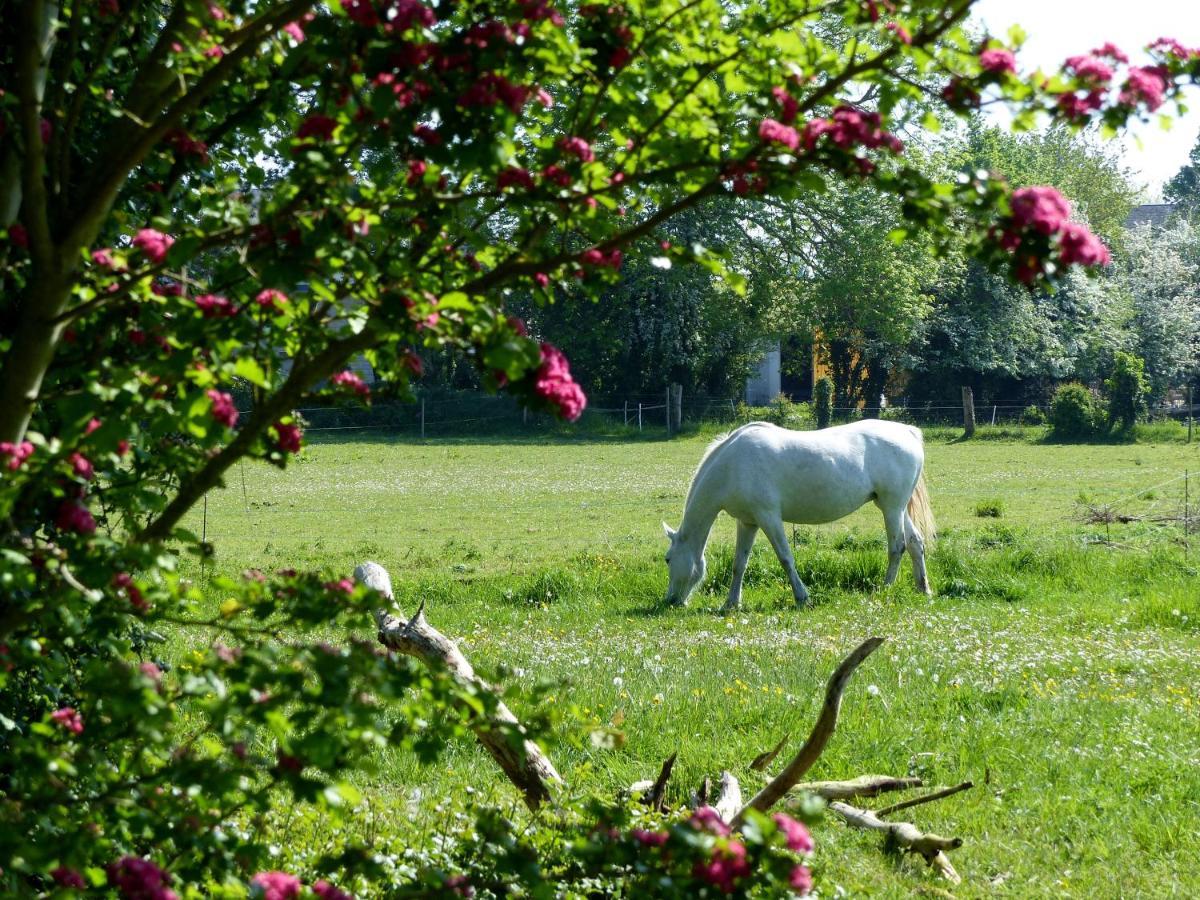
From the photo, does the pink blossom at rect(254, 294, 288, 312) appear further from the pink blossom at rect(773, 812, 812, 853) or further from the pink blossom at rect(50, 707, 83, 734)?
the pink blossom at rect(773, 812, 812, 853)

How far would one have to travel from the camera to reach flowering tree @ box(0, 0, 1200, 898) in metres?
2.81

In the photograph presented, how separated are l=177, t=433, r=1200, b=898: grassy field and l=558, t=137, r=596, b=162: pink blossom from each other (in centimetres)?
138

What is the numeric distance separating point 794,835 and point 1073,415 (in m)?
46.1

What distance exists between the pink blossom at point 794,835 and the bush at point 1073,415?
45653 millimetres

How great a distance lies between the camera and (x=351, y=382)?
361 centimetres

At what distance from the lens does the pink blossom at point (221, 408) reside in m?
3.10

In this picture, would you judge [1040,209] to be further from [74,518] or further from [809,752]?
[809,752]

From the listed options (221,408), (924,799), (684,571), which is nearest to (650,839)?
(221,408)

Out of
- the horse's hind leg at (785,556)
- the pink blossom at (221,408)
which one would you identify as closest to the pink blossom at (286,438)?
the pink blossom at (221,408)

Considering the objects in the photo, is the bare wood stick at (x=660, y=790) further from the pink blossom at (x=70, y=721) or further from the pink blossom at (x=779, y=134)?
the pink blossom at (x=779, y=134)

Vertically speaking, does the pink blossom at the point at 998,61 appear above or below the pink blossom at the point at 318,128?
above

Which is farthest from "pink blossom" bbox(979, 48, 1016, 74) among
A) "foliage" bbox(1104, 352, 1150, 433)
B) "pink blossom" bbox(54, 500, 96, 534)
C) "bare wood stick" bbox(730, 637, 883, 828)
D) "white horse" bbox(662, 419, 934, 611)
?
"foliage" bbox(1104, 352, 1150, 433)

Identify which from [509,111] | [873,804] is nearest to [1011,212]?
[509,111]

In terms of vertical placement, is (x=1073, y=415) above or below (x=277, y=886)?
above
